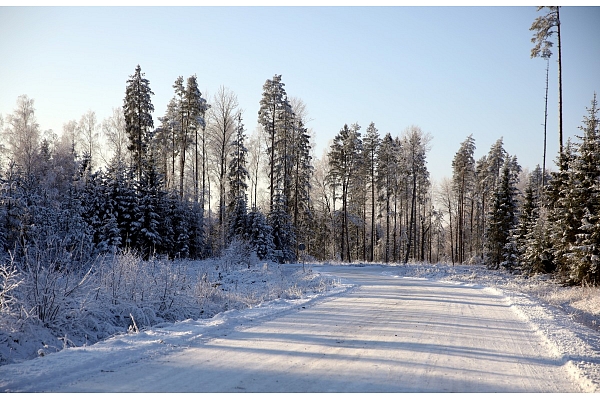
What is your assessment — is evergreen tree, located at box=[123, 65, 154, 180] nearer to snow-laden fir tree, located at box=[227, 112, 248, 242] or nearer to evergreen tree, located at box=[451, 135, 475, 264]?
snow-laden fir tree, located at box=[227, 112, 248, 242]

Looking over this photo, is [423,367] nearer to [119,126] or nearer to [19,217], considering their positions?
[19,217]

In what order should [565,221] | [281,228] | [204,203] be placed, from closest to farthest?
[565,221], [281,228], [204,203]

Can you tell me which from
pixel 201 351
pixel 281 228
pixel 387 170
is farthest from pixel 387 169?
pixel 201 351

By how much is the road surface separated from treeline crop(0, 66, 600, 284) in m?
13.6

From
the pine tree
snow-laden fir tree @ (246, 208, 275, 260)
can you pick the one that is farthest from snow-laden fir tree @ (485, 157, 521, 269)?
snow-laden fir tree @ (246, 208, 275, 260)

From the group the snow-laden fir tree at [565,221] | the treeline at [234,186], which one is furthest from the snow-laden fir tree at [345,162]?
the snow-laden fir tree at [565,221]

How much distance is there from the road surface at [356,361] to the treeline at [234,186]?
13639 millimetres

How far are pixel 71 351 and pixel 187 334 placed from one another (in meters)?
1.85

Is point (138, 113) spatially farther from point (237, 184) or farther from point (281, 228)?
point (281, 228)

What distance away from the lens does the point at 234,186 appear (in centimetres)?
3791

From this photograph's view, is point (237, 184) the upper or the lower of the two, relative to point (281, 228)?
upper

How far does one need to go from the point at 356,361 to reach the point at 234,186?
108ft

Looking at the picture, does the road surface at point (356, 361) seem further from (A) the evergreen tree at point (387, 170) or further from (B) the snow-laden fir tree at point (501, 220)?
(A) the evergreen tree at point (387, 170)

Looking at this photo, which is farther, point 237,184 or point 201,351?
point 237,184
